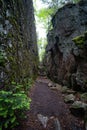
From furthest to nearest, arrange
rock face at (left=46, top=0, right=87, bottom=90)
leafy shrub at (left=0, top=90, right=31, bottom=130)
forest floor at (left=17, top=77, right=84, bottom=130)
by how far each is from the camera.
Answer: rock face at (left=46, top=0, right=87, bottom=90) → forest floor at (left=17, top=77, right=84, bottom=130) → leafy shrub at (left=0, top=90, right=31, bottom=130)

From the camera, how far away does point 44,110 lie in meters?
5.71

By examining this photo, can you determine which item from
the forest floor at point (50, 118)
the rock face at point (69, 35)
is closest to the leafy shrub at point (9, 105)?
the forest floor at point (50, 118)

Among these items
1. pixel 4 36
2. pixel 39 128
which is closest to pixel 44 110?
pixel 39 128

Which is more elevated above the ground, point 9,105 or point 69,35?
point 69,35

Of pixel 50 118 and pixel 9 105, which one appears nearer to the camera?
pixel 9 105

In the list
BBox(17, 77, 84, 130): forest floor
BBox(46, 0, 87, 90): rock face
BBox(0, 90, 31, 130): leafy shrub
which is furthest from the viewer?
BBox(46, 0, 87, 90): rock face

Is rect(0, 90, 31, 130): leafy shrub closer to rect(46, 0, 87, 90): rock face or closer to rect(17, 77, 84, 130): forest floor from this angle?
rect(17, 77, 84, 130): forest floor

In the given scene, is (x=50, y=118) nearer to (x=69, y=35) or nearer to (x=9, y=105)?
(x=9, y=105)

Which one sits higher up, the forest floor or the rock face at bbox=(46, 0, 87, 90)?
the rock face at bbox=(46, 0, 87, 90)

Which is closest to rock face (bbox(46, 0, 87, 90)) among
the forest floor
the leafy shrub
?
the forest floor

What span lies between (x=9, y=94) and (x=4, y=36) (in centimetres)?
A: 250

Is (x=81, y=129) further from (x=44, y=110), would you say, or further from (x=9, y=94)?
(x=9, y=94)

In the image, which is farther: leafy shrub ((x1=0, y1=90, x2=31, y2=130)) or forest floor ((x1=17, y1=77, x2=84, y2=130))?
forest floor ((x1=17, y1=77, x2=84, y2=130))

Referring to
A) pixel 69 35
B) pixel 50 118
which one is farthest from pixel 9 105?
pixel 69 35
